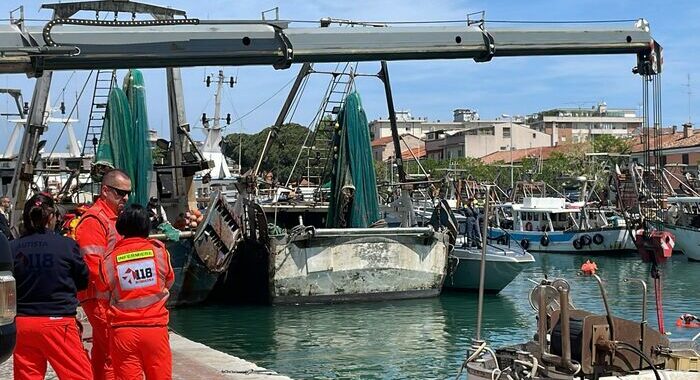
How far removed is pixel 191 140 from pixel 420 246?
18.9 ft

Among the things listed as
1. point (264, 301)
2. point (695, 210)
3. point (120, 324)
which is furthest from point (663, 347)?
point (695, 210)

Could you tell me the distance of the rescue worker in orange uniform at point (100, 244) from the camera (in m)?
6.72

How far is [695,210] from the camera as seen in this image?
153ft

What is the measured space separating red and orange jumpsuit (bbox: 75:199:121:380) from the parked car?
162cm

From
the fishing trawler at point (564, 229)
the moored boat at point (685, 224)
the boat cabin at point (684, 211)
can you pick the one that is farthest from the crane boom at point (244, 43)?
the boat cabin at point (684, 211)

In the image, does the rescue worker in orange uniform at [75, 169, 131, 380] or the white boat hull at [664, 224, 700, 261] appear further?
the white boat hull at [664, 224, 700, 261]

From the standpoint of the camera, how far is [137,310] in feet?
20.8

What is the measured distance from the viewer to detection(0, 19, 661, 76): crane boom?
25.8 feet

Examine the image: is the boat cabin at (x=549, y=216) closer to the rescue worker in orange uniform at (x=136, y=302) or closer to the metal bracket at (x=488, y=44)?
the metal bracket at (x=488, y=44)

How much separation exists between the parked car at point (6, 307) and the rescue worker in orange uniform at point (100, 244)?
1.59 m

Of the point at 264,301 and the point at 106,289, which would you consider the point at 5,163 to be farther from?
the point at 106,289

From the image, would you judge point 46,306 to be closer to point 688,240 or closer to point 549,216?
point 688,240

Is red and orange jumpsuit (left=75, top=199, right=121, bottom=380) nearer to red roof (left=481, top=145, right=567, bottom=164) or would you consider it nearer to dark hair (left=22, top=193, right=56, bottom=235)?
dark hair (left=22, top=193, right=56, bottom=235)

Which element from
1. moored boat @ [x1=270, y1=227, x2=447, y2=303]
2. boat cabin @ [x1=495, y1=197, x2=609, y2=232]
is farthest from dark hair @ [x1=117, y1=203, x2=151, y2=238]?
boat cabin @ [x1=495, y1=197, x2=609, y2=232]
